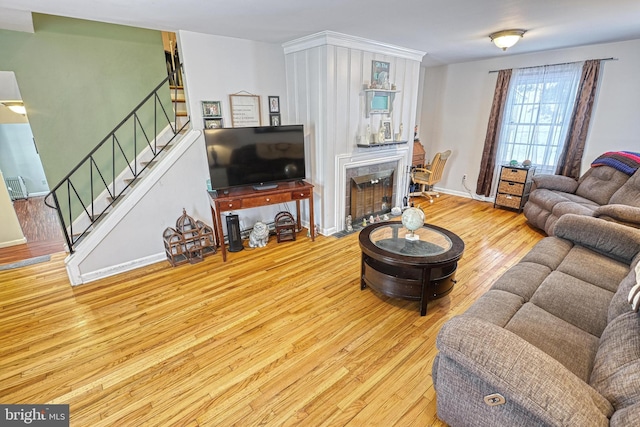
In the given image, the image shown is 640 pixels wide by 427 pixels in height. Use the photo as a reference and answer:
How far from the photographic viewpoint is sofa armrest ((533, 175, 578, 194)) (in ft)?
13.3

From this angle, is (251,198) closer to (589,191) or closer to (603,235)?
(603,235)

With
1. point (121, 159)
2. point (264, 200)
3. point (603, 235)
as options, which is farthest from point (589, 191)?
point (121, 159)

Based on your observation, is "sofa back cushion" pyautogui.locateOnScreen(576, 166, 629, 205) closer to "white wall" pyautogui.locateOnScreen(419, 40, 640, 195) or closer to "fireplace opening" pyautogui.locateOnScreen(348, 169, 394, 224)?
"white wall" pyautogui.locateOnScreen(419, 40, 640, 195)

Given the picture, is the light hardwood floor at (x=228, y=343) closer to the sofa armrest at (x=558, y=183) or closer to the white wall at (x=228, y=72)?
the white wall at (x=228, y=72)

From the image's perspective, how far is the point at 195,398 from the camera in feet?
5.58

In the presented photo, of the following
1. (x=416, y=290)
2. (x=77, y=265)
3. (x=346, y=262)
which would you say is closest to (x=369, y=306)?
(x=416, y=290)

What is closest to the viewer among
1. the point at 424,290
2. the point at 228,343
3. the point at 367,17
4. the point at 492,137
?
the point at 228,343

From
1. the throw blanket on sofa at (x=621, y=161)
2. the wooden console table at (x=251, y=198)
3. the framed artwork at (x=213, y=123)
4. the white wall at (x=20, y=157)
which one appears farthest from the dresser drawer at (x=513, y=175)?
the white wall at (x=20, y=157)

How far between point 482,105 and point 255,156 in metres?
4.21

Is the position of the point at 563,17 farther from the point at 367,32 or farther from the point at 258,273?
the point at 258,273

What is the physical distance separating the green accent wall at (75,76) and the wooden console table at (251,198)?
185 centimetres

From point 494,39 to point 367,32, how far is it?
144 centimetres

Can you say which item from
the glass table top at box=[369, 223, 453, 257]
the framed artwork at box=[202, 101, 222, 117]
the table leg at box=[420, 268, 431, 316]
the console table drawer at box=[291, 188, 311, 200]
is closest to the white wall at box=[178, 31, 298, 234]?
the framed artwork at box=[202, 101, 222, 117]

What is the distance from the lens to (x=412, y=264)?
213 centimetres
